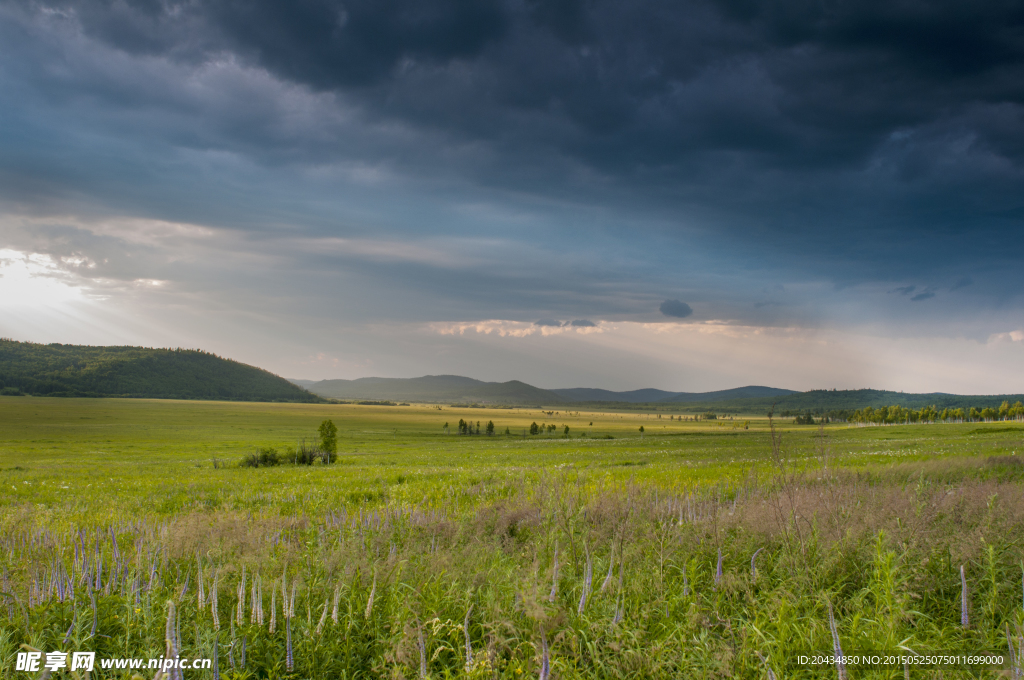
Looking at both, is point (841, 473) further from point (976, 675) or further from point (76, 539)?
point (76, 539)

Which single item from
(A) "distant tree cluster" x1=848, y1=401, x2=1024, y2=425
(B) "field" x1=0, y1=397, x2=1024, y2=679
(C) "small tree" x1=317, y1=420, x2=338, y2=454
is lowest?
(A) "distant tree cluster" x1=848, y1=401, x2=1024, y2=425

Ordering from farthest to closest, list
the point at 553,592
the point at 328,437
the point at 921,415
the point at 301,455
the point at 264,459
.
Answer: the point at 921,415
the point at 328,437
the point at 301,455
the point at 264,459
the point at 553,592

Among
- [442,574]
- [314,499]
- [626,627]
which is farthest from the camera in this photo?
[314,499]

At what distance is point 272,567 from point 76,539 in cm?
393

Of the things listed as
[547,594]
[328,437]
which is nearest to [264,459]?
[328,437]

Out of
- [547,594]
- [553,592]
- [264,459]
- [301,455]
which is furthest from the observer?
[301,455]

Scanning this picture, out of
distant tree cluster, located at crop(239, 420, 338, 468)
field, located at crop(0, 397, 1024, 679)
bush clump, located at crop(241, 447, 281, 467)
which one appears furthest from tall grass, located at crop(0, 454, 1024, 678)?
distant tree cluster, located at crop(239, 420, 338, 468)

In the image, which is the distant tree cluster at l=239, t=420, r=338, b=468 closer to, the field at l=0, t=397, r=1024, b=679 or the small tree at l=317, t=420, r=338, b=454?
the small tree at l=317, t=420, r=338, b=454

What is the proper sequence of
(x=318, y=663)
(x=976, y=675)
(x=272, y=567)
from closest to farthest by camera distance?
1. (x=976, y=675)
2. (x=318, y=663)
3. (x=272, y=567)

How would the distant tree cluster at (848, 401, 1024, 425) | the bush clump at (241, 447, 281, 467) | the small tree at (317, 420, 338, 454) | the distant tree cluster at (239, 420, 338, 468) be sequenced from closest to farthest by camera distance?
the bush clump at (241, 447, 281, 467), the distant tree cluster at (239, 420, 338, 468), the small tree at (317, 420, 338, 454), the distant tree cluster at (848, 401, 1024, 425)

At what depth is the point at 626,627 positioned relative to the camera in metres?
4.41

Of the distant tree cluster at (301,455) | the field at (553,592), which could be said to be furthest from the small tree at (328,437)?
the field at (553,592)

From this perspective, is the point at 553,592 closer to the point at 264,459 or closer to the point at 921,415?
the point at 264,459

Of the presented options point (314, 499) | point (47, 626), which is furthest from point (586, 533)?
point (314, 499)
